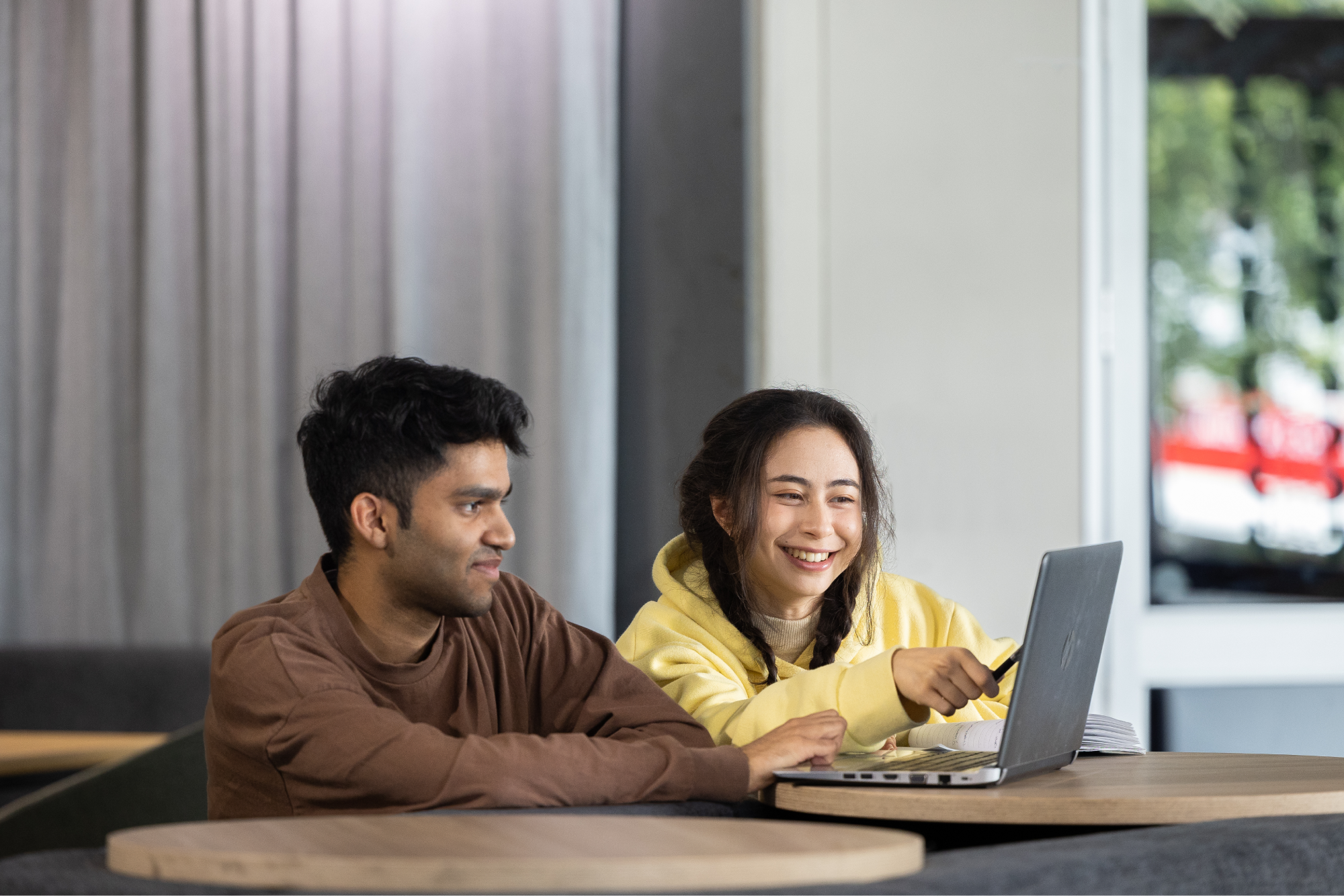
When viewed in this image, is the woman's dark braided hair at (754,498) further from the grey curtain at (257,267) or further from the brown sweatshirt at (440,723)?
the grey curtain at (257,267)

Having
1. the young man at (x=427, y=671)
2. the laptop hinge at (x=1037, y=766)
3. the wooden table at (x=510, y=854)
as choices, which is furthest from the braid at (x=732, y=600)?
the wooden table at (x=510, y=854)

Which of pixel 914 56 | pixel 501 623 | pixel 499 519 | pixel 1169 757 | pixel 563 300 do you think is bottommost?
pixel 1169 757

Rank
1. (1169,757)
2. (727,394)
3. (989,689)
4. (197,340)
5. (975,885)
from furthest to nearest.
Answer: (197,340)
(727,394)
(1169,757)
(989,689)
(975,885)

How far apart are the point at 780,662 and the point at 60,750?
119 centimetres

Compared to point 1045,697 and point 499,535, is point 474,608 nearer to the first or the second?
point 499,535

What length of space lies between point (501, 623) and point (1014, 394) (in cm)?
165

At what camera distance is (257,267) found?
2945 millimetres

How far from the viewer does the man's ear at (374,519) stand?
1.39m

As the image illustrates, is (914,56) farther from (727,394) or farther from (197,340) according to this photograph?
(197,340)

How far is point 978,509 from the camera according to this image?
2.86m

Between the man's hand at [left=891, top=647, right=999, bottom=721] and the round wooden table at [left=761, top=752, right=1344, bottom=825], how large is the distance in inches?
4.7

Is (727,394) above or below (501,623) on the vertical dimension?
above

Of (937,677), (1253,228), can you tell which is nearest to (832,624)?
(937,677)

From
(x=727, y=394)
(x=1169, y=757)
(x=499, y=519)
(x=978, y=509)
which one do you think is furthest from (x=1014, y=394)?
(x=499, y=519)
